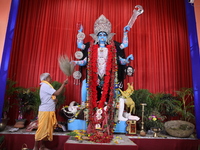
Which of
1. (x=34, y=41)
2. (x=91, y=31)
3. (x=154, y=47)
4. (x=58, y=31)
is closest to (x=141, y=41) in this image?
(x=154, y=47)

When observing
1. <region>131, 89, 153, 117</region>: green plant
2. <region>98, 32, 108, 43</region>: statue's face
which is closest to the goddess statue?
<region>98, 32, 108, 43</region>: statue's face

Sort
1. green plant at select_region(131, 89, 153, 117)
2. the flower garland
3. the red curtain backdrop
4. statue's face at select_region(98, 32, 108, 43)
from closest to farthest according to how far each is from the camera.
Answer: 1. the flower garland
2. statue's face at select_region(98, 32, 108, 43)
3. green plant at select_region(131, 89, 153, 117)
4. the red curtain backdrop

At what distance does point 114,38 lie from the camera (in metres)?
5.31

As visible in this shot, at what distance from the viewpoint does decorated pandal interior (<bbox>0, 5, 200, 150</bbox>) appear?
338cm

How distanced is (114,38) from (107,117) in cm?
283

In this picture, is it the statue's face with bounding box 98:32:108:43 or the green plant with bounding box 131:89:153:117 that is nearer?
the statue's face with bounding box 98:32:108:43

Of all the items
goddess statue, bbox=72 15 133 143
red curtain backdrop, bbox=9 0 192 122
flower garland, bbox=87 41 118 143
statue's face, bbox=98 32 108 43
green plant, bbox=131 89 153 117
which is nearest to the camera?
flower garland, bbox=87 41 118 143

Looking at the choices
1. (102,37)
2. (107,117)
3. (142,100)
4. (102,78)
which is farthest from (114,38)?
(107,117)

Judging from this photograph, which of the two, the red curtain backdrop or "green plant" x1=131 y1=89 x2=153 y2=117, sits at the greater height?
the red curtain backdrop

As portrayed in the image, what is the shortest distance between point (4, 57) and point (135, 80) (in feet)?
12.3

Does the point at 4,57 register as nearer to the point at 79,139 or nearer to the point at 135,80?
the point at 79,139

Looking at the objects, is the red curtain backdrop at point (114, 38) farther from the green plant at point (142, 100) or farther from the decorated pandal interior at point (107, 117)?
the decorated pandal interior at point (107, 117)

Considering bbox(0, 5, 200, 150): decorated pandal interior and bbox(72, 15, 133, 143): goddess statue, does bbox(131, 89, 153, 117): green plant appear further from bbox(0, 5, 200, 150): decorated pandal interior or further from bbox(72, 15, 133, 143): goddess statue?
bbox(72, 15, 133, 143): goddess statue

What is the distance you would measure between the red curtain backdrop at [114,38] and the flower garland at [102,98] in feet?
4.16
